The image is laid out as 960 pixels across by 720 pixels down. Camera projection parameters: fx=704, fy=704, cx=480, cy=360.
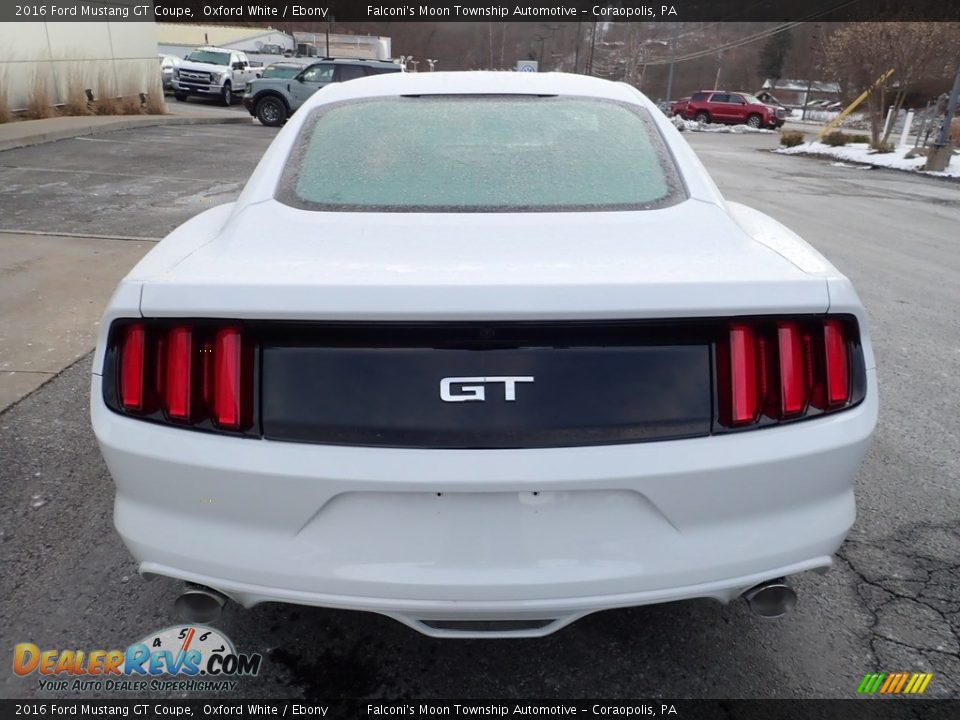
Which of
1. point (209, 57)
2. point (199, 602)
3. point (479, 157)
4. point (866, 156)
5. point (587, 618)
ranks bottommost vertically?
point (866, 156)

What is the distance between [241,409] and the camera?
1623mm

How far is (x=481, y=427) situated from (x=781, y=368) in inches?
28.6

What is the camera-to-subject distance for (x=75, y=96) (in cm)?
1672

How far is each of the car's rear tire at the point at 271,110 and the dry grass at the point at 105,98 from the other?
4.07m

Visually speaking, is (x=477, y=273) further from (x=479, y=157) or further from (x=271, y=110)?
(x=271, y=110)

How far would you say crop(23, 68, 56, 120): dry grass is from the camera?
15.3 meters

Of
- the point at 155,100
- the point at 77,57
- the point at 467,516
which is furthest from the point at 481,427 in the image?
the point at 155,100

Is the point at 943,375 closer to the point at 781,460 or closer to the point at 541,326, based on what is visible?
the point at 781,460

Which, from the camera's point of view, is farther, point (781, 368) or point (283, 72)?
point (283, 72)

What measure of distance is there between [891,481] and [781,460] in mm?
1901

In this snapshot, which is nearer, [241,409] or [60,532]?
[241,409]

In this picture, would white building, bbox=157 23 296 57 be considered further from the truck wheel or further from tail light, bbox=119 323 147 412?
tail light, bbox=119 323 147 412

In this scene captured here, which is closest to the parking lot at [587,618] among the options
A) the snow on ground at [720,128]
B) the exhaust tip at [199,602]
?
the exhaust tip at [199,602]

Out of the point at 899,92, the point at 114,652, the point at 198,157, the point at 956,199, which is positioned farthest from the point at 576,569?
the point at 899,92
